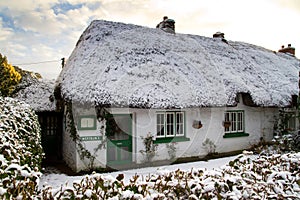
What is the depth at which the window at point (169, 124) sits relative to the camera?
344 inches

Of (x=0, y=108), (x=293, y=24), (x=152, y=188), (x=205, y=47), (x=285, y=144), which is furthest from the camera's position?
(x=205, y=47)

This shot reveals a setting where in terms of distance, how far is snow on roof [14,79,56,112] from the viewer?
10001 mm

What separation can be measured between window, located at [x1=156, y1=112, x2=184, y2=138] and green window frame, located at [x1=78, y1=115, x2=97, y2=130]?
7.66ft

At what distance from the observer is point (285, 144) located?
9.27 metres

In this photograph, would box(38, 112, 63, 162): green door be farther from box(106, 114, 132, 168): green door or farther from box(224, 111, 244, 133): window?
box(224, 111, 244, 133): window

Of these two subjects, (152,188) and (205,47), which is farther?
(205,47)

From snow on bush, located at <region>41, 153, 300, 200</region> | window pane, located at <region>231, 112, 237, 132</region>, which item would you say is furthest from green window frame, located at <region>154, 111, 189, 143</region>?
snow on bush, located at <region>41, 153, 300, 200</region>

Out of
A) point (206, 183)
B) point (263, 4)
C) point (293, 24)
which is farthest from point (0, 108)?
point (293, 24)

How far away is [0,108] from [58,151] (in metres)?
6.45

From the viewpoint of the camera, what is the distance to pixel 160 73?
8.84 m

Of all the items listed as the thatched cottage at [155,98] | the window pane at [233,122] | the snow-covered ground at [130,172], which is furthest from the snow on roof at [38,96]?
the window pane at [233,122]

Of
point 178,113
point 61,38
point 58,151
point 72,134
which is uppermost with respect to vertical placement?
point 61,38

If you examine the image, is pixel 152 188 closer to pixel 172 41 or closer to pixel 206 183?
pixel 206 183

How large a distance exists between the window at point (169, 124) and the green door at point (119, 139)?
3.81 ft
